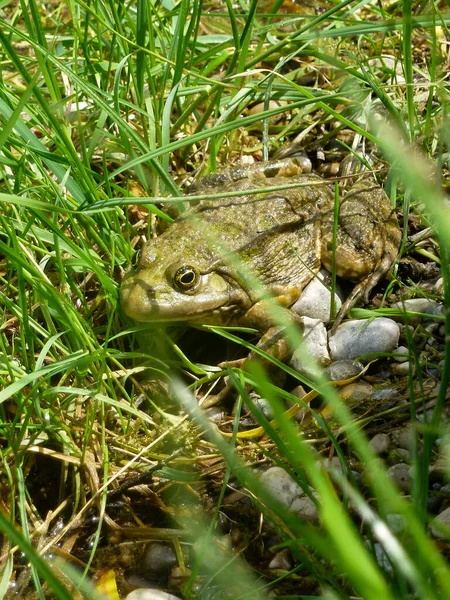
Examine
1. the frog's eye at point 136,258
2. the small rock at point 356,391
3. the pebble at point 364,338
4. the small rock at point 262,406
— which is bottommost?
the small rock at point 262,406

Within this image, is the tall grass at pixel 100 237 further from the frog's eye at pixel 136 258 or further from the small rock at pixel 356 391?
the small rock at pixel 356 391

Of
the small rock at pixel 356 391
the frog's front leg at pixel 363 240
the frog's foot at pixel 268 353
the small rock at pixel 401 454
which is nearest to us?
the small rock at pixel 401 454

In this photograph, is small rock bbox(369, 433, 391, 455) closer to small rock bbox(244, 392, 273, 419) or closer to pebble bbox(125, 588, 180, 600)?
small rock bbox(244, 392, 273, 419)

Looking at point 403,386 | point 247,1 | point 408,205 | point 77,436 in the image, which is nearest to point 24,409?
point 77,436

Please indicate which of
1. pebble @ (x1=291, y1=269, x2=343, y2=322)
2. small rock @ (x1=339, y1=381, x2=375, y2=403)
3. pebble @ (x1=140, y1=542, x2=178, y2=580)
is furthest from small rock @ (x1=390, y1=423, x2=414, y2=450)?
pebble @ (x1=140, y1=542, x2=178, y2=580)

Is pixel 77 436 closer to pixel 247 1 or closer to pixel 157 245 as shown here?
pixel 157 245

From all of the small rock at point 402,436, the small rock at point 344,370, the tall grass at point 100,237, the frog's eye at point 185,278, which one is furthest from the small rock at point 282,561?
the frog's eye at point 185,278

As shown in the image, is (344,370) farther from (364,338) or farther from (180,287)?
(180,287)

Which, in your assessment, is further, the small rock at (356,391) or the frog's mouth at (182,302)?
the frog's mouth at (182,302)
